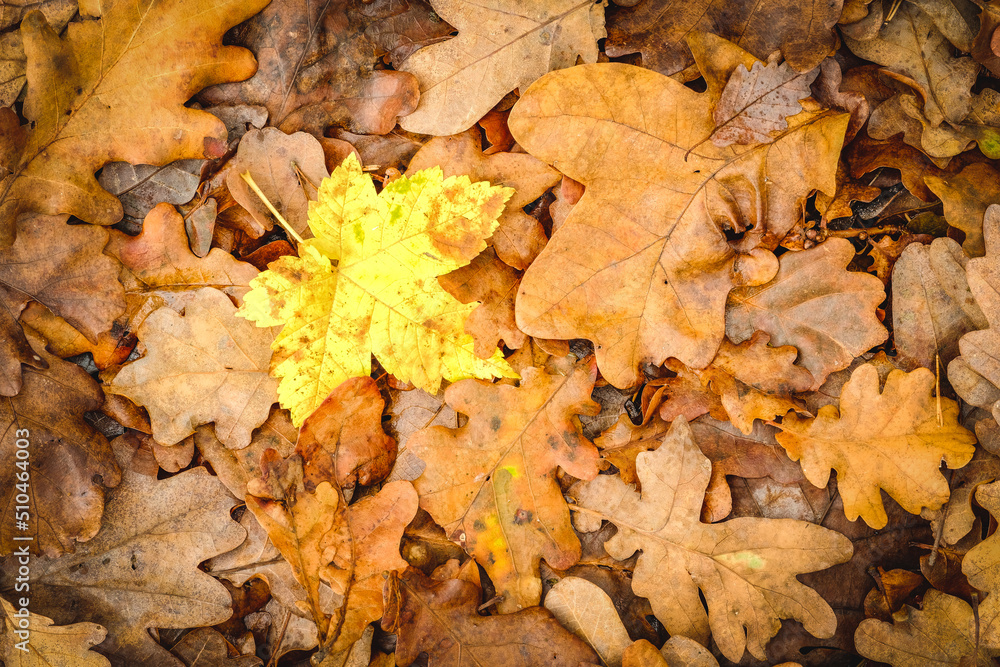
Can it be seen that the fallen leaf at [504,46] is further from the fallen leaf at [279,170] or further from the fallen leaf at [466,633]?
the fallen leaf at [466,633]

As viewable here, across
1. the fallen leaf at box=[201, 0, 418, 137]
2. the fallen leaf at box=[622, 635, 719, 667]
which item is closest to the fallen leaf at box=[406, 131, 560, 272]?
the fallen leaf at box=[201, 0, 418, 137]

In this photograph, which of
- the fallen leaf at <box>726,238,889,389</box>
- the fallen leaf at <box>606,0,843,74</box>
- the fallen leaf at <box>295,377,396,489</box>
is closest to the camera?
the fallen leaf at <box>606,0,843,74</box>

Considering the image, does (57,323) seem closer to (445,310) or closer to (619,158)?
(445,310)

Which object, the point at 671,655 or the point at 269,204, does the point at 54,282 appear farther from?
the point at 671,655

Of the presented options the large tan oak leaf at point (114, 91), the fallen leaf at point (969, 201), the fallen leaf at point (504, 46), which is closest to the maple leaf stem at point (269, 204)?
the large tan oak leaf at point (114, 91)

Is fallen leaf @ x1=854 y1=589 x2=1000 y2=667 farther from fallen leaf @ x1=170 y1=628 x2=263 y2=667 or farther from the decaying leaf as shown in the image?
fallen leaf @ x1=170 y1=628 x2=263 y2=667

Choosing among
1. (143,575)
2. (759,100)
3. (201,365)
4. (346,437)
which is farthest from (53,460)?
(759,100)
